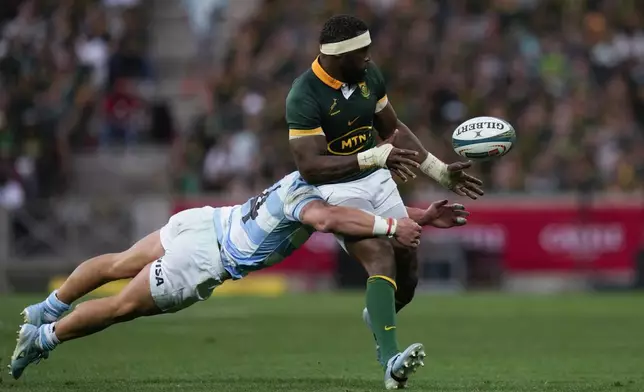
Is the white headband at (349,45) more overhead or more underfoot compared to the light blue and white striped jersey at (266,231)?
more overhead

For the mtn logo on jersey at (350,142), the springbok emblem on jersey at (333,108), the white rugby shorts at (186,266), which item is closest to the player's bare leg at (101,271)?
the white rugby shorts at (186,266)

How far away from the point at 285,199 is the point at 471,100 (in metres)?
14.4

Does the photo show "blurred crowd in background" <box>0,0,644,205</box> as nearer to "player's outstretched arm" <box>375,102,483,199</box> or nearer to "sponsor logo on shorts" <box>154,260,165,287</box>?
"player's outstretched arm" <box>375,102,483,199</box>

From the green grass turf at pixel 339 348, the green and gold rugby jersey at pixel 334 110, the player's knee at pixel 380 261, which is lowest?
the green grass turf at pixel 339 348

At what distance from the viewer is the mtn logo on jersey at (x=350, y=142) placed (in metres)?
9.31

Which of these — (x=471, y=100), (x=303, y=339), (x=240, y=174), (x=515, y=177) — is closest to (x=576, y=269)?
(x=515, y=177)

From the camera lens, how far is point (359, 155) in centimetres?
895

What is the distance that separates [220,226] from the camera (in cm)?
940

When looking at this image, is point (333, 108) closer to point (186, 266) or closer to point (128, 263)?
point (186, 266)

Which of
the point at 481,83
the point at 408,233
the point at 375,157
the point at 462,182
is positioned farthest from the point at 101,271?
the point at 481,83

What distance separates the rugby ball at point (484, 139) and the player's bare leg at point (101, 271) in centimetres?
220

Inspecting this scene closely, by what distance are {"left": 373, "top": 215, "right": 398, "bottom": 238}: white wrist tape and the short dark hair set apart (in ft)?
4.03

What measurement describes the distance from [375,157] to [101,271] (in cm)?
216

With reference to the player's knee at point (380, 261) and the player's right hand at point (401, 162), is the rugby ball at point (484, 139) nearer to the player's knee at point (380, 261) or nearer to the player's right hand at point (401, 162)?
the player's right hand at point (401, 162)
